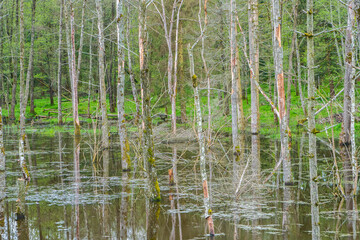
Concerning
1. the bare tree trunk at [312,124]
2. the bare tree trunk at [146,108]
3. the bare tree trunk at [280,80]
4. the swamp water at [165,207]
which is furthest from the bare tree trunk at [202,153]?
the bare tree trunk at [280,80]

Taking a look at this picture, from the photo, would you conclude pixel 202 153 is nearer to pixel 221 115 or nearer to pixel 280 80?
pixel 280 80

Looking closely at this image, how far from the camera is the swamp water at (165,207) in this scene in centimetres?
742

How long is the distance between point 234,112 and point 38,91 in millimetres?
34448

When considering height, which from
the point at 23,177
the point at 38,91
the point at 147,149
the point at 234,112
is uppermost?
the point at 38,91

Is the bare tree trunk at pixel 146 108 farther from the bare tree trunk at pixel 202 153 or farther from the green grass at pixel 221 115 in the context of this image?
the green grass at pixel 221 115

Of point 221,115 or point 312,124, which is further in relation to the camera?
point 221,115

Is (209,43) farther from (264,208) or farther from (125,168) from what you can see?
(264,208)

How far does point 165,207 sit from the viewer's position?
29.7 feet

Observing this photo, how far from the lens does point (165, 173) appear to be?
13.5 meters

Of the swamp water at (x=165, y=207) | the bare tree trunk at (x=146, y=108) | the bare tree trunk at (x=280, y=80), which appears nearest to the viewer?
the swamp water at (x=165, y=207)

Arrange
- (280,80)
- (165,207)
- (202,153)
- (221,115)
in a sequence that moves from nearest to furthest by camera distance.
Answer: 1. (202,153)
2. (165,207)
3. (280,80)
4. (221,115)

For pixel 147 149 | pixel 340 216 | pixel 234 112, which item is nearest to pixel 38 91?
pixel 234 112

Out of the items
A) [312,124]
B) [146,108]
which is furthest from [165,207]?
[312,124]

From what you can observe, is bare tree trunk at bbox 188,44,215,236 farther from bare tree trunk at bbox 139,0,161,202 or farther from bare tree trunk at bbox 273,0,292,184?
bare tree trunk at bbox 273,0,292,184
